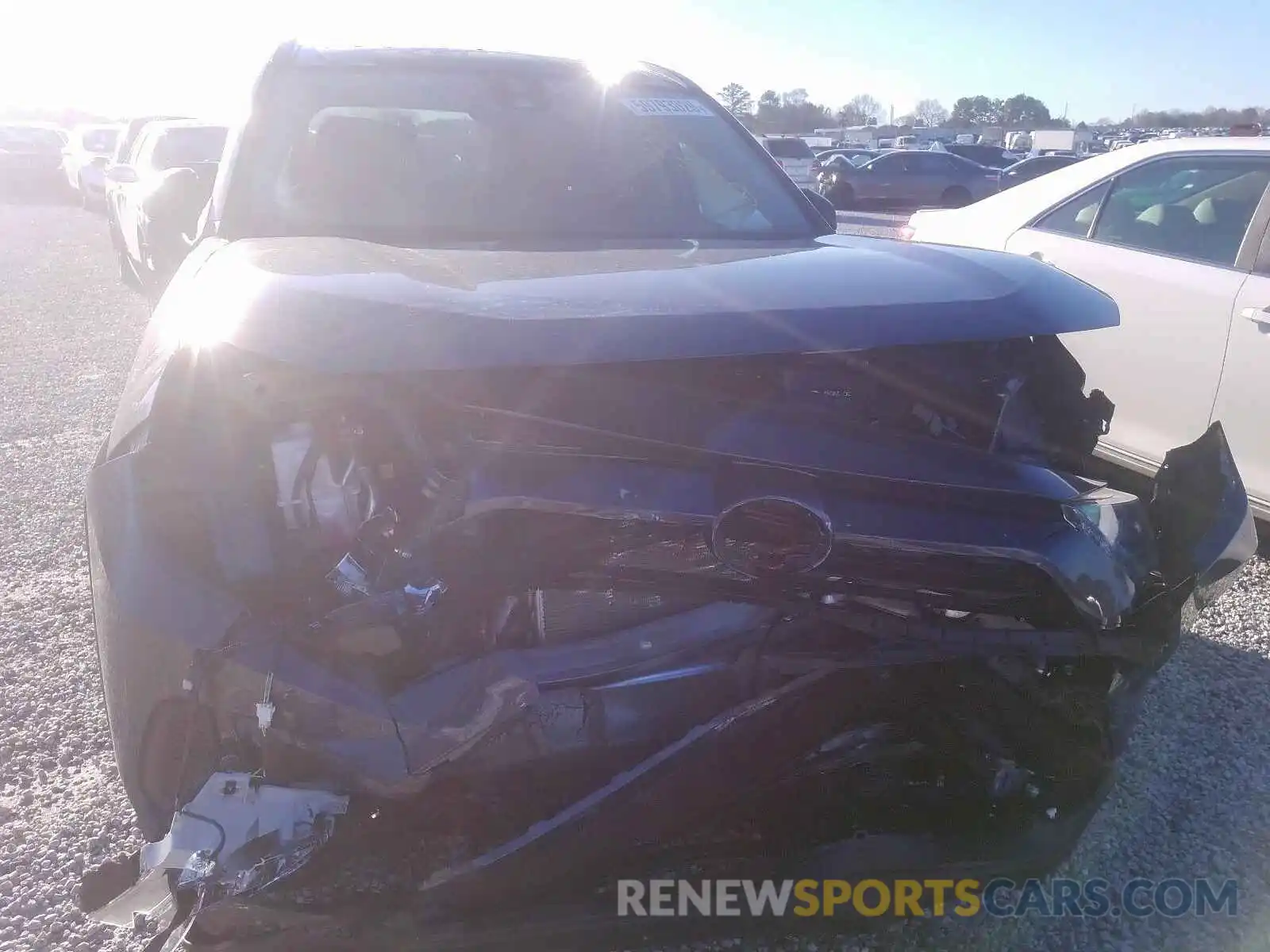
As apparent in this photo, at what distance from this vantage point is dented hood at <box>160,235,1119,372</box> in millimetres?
1587

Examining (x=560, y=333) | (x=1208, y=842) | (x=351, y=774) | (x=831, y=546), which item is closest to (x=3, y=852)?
(x=351, y=774)

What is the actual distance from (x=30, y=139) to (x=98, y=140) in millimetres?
6030

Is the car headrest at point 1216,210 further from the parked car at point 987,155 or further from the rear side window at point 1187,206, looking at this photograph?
the parked car at point 987,155

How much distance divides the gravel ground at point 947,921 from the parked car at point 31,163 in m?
23.6

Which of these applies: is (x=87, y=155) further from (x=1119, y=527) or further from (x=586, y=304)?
(x=1119, y=527)

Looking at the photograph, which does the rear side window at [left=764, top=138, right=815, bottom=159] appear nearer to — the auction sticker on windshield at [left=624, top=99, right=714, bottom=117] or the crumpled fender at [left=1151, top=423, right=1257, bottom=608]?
the auction sticker on windshield at [left=624, top=99, right=714, bottom=117]

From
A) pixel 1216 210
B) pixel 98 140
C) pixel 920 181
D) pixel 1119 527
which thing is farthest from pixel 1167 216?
pixel 98 140

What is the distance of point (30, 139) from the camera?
80.5ft

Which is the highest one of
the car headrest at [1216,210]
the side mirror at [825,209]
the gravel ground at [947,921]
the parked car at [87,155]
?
the car headrest at [1216,210]

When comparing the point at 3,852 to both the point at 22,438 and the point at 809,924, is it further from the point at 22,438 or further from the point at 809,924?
the point at 22,438

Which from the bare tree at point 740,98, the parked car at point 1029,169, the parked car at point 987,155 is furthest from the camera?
the bare tree at point 740,98

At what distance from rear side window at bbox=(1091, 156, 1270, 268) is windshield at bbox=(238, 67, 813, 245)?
1959mm

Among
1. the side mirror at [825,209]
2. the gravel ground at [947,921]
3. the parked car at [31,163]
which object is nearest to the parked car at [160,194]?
the gravel ground at [947,921]

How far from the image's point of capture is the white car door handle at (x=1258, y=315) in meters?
3.55
